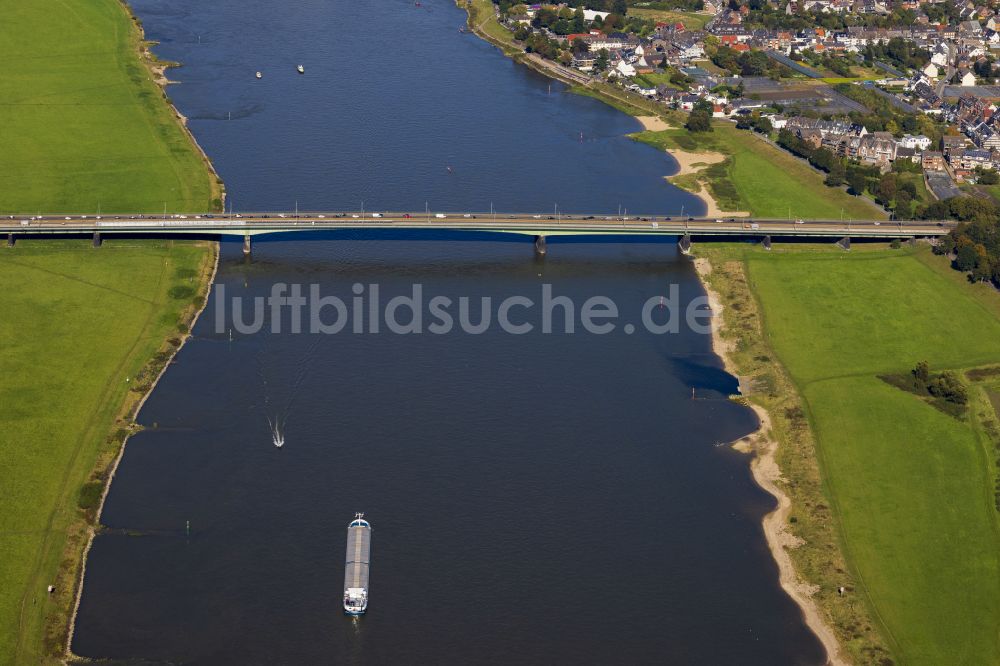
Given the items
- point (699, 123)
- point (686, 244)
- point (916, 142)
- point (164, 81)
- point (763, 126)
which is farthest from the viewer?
point (164, 81)

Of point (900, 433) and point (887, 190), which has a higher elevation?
point (887, 190)

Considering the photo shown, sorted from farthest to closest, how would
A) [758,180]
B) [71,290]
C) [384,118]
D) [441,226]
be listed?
[384,118], [758,180], [441,226], [71,290]

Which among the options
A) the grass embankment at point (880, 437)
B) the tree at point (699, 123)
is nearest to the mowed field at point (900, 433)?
the grass embankment at point (880, 437)

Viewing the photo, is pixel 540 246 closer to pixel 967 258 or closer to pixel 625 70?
pixel 967 258

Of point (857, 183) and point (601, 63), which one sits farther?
point (601, 63)

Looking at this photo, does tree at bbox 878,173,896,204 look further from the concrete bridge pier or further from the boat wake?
the boat wake

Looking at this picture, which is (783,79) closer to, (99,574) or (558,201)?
(558,201)

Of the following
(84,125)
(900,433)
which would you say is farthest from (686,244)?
(84,125)
